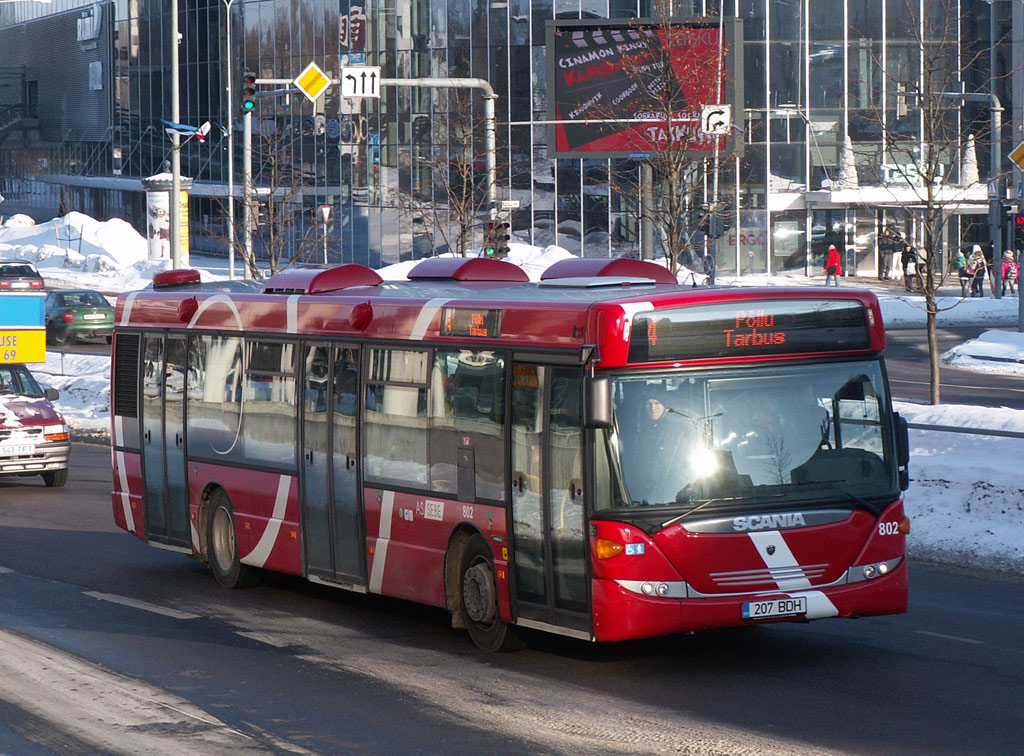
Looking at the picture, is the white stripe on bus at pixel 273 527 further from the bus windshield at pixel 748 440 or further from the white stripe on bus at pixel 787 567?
the white stripe on bus at pixel 787 567

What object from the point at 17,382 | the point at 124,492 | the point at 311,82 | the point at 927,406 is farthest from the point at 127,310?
the point at 311,82

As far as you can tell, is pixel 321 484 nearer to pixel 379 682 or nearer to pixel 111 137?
pixel 379 682

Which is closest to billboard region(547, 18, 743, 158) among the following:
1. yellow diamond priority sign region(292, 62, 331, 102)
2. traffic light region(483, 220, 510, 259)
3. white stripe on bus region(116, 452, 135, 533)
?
traffic light region(483, 220, 510, 259)

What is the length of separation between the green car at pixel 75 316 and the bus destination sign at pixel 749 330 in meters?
36.6

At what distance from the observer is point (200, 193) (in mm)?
73062

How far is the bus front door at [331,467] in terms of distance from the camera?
11.5 metres

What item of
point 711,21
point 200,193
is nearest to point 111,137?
point 200,193

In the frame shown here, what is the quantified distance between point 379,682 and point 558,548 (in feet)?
4.38

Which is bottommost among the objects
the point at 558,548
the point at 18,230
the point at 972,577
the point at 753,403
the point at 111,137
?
the point at 972,577

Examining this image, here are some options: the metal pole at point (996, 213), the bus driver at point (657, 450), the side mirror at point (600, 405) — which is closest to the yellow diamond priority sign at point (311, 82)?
the metal pole at point (996, 213)

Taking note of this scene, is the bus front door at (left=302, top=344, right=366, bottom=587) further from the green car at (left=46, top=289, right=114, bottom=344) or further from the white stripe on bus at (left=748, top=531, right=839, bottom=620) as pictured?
the green car at (left=46, top=289, right=114, bottom=344)

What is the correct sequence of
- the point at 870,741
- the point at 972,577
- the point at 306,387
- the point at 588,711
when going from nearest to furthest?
the point at 870,741
the point at 588,711
the point at 306,387
the point at 972,577

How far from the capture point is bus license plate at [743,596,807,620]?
30.0 feet

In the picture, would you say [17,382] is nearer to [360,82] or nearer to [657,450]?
[360,82]
